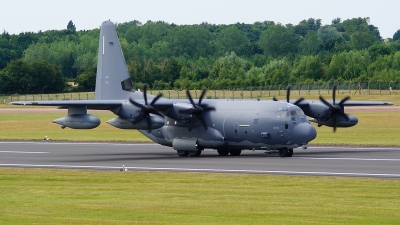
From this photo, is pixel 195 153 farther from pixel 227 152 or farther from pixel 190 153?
pixel 227 152

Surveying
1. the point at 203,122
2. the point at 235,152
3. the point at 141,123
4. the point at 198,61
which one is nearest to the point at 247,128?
the point at 203,122

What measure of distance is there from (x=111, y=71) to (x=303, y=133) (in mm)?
12388

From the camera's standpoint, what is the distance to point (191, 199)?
22359 mm

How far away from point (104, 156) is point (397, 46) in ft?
436

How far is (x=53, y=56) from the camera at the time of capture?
5832 inches

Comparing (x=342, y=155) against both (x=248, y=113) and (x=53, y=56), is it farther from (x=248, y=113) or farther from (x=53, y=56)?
(x=53, y=56)

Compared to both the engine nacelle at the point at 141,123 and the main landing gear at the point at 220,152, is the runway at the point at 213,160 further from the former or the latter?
the engine nacelle at the point at 141,123

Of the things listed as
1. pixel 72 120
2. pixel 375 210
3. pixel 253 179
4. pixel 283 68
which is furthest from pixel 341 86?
pixel 375 210

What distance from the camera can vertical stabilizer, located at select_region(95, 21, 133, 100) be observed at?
41938mm

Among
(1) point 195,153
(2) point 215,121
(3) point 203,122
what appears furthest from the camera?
(1) point 195,153

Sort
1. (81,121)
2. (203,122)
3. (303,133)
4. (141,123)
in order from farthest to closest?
1. (203,122)
2. (81,121)
3. (141,123)
4. (303,133)

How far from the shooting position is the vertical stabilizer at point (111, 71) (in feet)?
138

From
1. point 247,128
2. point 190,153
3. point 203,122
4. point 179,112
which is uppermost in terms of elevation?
point 179,112

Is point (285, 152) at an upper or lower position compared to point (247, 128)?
lower
